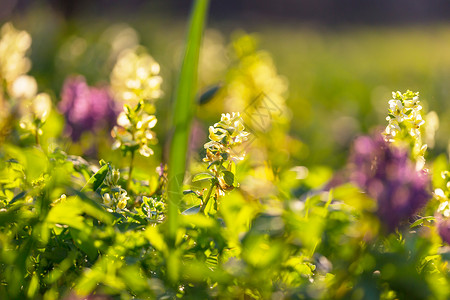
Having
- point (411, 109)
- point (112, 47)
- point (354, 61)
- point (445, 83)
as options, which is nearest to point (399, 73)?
point (354, 61)

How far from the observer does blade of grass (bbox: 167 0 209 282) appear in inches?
36.5

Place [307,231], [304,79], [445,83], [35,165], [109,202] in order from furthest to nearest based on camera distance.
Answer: [304,79]
[445,83]
[109,202]
[35,165]
[307,231]

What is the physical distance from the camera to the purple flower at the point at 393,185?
825mm

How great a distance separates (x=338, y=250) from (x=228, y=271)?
18cm

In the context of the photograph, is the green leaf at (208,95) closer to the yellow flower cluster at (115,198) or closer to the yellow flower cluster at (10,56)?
the yellow flower cluster at (115,198)

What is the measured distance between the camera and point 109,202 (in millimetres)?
1136

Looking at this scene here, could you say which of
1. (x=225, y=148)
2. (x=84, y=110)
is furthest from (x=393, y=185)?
(x=84, y=110)

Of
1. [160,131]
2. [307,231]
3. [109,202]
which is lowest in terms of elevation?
[160,131]

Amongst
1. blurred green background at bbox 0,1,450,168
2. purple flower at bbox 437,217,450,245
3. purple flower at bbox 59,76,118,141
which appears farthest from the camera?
blurred green background at bbox 0,1,450,168

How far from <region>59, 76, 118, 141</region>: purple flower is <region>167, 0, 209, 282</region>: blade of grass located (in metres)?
1.30

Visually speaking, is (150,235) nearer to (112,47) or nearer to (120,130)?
(120,130)

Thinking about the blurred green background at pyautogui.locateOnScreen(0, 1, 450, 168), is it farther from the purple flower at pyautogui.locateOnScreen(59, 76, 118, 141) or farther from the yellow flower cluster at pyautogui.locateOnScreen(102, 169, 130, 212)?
the yellow flower cluster at pyautogui.locateOnScreen(102, 169, 130, 212)

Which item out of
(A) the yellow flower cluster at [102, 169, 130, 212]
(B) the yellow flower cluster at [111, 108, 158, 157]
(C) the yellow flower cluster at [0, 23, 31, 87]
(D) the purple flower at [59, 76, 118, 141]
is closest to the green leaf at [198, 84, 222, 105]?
(B) the yellow flower cluster at [111, 108, 158, 157]

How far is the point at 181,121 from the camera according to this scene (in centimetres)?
95
